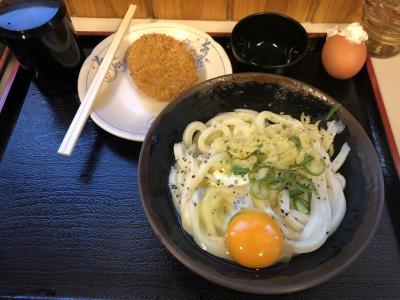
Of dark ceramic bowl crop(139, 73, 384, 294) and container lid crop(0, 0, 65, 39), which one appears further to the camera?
container lid crop(0, 0, 65, 39)

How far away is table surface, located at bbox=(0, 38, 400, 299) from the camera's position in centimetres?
140

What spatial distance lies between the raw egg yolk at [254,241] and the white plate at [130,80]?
26.9 inches

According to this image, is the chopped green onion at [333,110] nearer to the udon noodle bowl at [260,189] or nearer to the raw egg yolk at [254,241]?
A: the udon noodle bowl at [260,189]

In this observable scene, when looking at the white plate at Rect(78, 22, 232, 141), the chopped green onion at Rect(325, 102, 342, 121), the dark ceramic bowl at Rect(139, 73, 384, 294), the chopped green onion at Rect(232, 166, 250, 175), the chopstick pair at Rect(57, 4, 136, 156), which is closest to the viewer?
the dark ceramic bowl at Rect(139, 73, 384, 294)

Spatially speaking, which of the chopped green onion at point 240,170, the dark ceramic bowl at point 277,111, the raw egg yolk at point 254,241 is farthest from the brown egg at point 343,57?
the raw egg yolk at point 254,241

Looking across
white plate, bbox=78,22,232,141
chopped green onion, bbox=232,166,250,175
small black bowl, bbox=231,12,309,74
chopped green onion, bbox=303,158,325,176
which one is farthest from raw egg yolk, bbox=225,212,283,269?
small black bowl, bbox=231,12,309,74

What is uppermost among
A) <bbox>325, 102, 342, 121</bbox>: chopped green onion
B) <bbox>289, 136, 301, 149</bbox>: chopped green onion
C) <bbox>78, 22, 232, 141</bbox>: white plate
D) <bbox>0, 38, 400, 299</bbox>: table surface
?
<bbox>325, 102, 342, 121</bbox>: chopped green onion

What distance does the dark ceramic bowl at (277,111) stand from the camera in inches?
45.4

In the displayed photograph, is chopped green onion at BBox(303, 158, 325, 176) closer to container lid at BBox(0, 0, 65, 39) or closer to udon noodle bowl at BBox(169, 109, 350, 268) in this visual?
udon noodle bowl at BBox(169, 109, 350, 268)

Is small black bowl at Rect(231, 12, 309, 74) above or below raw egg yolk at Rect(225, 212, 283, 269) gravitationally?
above

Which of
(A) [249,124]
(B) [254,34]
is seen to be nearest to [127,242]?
(A) [249,124]

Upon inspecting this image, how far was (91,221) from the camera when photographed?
1.56 meters

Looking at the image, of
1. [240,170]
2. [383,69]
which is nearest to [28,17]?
[240,170]

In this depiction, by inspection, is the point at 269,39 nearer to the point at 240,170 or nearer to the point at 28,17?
the point at 240,170
